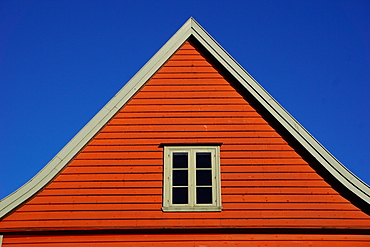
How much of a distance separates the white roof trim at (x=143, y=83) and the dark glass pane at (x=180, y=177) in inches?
82.8

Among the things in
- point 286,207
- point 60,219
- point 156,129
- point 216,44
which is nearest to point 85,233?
point 60,219

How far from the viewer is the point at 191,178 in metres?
11.5

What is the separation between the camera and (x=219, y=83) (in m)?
12.5

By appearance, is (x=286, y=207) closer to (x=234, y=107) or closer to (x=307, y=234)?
(x=307, y=234)

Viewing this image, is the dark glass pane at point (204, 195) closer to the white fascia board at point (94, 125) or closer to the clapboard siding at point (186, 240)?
the clapboard siding at point (186, 240)

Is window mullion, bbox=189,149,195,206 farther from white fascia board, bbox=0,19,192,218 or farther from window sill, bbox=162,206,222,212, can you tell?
white fascia board, bbox=0,19,192,218

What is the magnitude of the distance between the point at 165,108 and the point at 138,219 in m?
2.78

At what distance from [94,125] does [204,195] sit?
308 centimetres

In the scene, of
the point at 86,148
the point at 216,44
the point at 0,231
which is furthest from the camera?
the point at 216,44

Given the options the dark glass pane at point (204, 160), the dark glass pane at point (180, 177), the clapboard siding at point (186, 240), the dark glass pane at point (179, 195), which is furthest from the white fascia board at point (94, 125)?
the dark glass pane at point (179, 195)

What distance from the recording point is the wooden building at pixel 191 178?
1105cm

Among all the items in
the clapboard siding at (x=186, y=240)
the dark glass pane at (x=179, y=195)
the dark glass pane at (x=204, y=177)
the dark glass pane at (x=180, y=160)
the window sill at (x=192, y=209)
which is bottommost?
the clapboard siding at (x=186, y=240)

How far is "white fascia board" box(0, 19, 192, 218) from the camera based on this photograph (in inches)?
444

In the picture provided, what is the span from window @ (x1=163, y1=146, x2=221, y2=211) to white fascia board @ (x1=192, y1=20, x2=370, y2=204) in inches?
66.3
